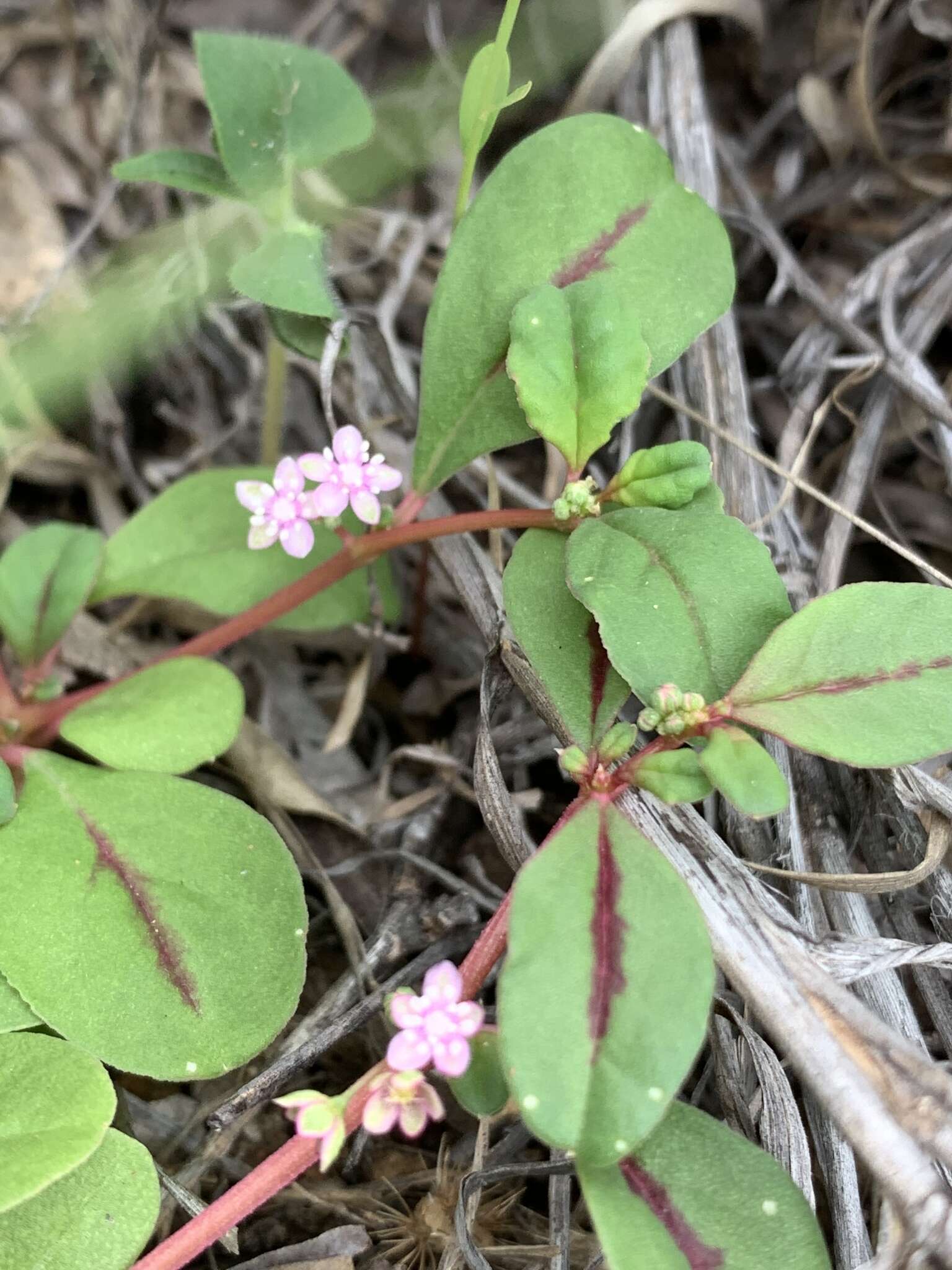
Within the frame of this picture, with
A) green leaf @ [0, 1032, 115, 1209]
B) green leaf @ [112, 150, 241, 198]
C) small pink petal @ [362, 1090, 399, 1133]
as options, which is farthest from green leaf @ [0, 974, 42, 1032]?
green leaf @ [112, 150, 241, 198]

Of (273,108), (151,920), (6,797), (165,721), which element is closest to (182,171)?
(273,108)

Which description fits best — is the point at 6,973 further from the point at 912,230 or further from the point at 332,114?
the point at 912,230

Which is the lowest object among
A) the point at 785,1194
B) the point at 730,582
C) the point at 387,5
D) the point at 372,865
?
the point at 372,865

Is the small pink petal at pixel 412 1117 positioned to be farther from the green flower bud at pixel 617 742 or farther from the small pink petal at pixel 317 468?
the small pink petal at pixel 317 468

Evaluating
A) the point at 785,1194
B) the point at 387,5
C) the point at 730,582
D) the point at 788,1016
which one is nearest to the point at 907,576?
the point at 730,582

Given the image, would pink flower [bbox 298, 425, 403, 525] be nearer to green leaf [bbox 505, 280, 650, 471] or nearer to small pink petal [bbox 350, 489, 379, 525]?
small pink petal [bbox 350, 489, 379, 525]
